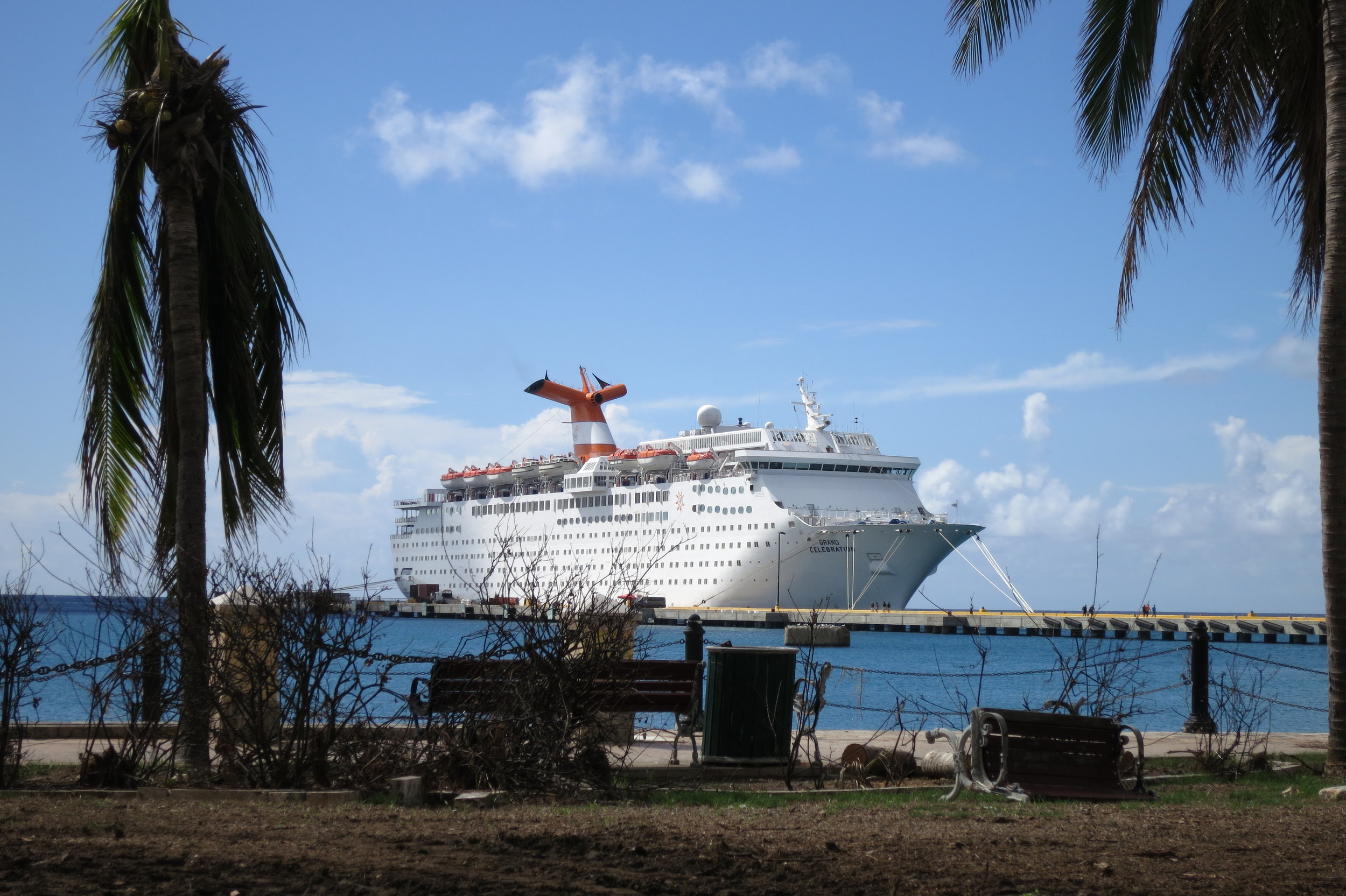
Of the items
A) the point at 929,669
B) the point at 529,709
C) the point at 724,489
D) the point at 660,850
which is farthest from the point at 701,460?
the point at 660,850

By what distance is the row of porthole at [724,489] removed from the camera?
164 ft

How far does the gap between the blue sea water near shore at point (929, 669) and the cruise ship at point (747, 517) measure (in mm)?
2312

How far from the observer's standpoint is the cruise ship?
159 feet

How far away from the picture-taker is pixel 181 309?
7.17 meters

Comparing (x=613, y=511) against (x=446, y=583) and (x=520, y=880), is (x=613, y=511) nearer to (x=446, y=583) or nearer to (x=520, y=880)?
(x=446, y=583)

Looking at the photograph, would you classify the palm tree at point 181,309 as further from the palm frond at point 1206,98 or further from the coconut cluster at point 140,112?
the palm frond at point 1206,98

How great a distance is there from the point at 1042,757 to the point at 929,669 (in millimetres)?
27041

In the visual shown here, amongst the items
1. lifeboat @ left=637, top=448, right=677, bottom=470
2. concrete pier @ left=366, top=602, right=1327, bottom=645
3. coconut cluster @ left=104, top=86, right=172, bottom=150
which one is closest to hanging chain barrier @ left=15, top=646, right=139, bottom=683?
coconut cluster @ left=104, top=86, right=172, bottom=150

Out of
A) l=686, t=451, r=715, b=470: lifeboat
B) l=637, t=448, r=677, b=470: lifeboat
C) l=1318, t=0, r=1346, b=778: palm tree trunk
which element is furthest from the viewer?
l=637, t=448, r=677, b=470: lifeboat

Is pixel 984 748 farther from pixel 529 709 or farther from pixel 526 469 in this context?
pixel 526 469

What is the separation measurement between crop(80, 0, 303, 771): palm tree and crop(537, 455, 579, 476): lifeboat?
173ft

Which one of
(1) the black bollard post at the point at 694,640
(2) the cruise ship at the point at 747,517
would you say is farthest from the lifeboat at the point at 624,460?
(1) the black bollard post at the point at 694,640

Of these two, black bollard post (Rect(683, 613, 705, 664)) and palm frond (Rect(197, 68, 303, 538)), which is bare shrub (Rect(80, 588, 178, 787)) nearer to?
palm frond (Rect(197, 68, 303, 538))

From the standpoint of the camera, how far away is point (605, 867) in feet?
13.2
